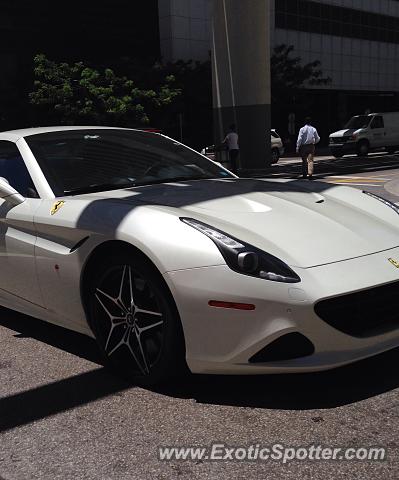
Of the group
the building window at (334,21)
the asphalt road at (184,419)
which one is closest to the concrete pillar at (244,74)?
the building window at (334,21)

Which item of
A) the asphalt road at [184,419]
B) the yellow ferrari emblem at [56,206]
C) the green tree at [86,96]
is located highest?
the green tree at [86,96]

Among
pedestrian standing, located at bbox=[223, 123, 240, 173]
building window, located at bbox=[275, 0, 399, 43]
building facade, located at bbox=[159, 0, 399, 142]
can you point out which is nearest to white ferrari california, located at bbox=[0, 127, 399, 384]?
pedestrian standing, located at bbox=[223, 123, 240, 173]

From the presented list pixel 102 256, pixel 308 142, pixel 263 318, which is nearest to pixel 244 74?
pixel 308 142

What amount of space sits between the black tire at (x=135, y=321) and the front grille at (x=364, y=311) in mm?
785

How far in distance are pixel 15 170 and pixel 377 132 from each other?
27659 mm

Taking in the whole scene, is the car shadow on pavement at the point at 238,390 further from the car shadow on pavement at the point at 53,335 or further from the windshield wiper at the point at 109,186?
the windshield wiper at the point at 109,186

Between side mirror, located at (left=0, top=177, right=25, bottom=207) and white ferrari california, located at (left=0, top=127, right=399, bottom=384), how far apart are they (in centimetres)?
1

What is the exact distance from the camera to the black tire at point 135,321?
3.10 meters

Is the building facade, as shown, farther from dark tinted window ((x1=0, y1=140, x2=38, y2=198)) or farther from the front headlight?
the front headlight

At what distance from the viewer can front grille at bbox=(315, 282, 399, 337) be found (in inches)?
113

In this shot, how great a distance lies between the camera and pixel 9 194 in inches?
160

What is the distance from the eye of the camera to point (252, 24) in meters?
21.4

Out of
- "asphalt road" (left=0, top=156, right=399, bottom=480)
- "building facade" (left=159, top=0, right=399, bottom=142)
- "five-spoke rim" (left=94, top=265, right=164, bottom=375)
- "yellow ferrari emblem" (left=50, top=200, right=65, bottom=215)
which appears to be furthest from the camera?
"building facade" (left=159, top=0, right=399, bottom=142)

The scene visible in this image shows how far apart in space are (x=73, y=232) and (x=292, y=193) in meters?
1.46
